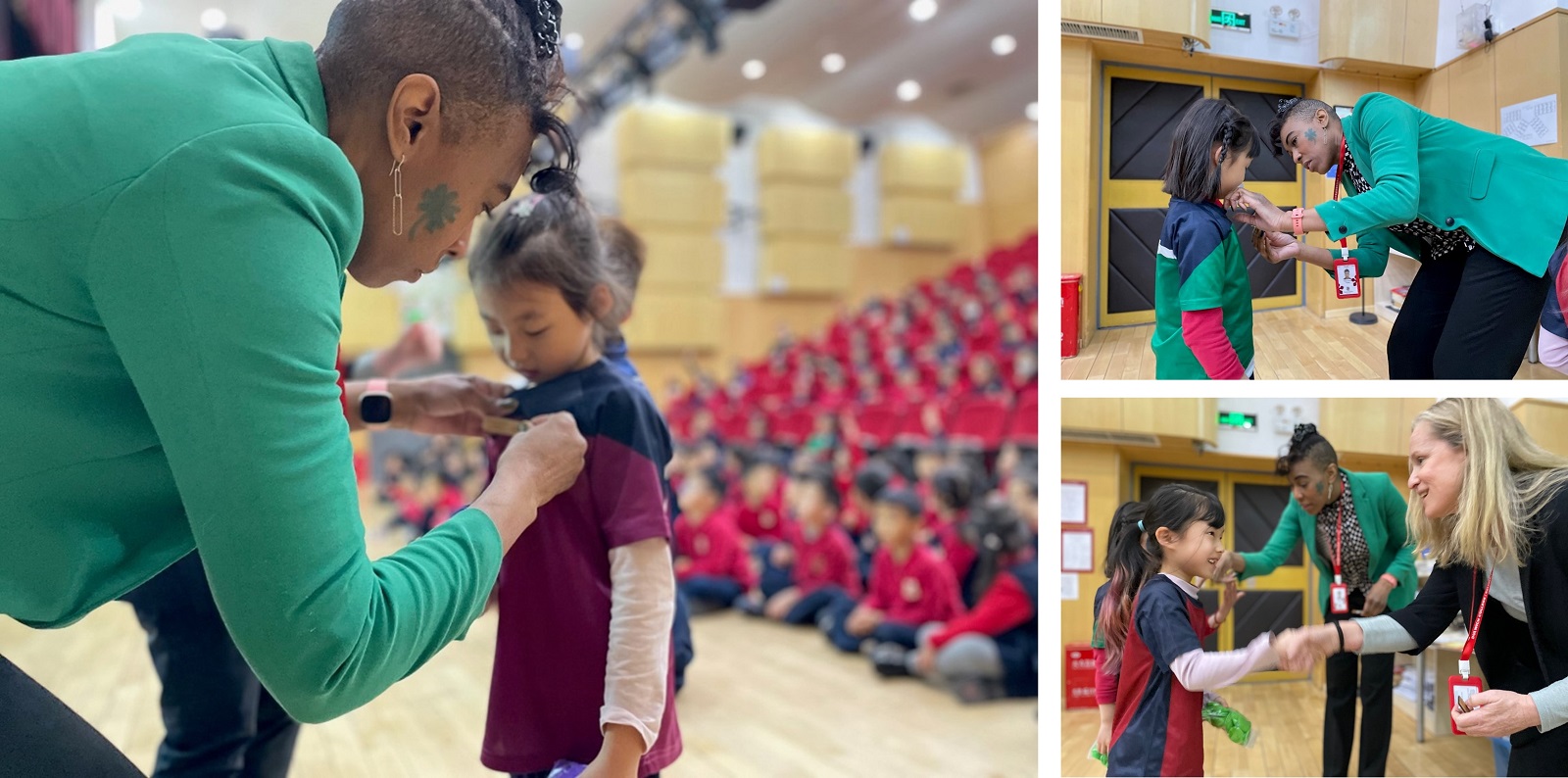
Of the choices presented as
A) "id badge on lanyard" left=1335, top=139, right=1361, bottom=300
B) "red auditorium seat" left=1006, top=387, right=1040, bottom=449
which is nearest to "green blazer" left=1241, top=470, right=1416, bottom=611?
"id badge on lanyard" left=1335, top=139, right=1361, bottom=300

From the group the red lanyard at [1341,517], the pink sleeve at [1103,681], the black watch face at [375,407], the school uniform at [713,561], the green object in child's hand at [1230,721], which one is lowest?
the school uniform at [713,561]

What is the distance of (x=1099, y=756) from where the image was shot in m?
1.14

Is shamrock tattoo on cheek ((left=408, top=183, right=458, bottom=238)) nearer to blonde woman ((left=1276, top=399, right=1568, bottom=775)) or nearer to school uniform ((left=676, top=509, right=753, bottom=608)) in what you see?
blonde woman ((left=1276, top=399, right=1568, bottom=775))

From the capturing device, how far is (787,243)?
34.0 feet

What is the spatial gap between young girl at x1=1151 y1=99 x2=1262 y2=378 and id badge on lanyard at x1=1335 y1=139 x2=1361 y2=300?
87 millimetres

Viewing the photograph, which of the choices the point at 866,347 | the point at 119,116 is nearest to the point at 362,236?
the point at 119,116

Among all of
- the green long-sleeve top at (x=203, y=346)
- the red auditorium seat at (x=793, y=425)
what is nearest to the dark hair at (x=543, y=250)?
the green long-sleeve top at (x=203, y=346)

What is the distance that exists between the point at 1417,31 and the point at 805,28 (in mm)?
6925

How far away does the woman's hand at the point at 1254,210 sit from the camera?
1040 mm

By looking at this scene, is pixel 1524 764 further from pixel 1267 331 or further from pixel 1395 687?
pixel 1267 331

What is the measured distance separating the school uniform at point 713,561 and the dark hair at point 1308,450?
9.69ft

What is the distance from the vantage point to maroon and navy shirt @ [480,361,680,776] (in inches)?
39.6

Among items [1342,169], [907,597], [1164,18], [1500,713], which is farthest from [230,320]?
[907,597]

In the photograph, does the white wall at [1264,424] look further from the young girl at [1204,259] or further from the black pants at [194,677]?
the black pants at [194,677]
